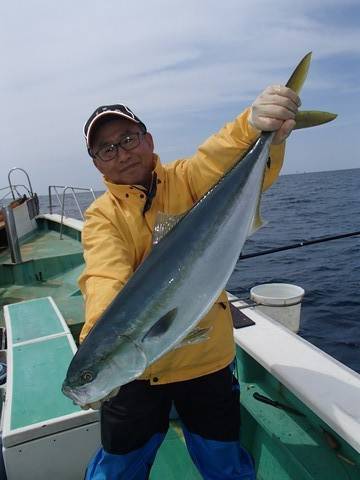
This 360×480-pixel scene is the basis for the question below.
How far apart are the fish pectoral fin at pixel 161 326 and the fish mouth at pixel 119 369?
0.07 m

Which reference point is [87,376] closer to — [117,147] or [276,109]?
[117,147]

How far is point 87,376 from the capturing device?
1716mm

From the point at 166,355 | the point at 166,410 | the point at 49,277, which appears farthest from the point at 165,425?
the point at 49,277

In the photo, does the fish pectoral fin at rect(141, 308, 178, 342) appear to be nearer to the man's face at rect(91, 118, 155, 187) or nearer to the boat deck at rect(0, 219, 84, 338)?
the man's face at rect(91, 118, 155, 187)

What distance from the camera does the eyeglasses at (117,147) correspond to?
2439 mm

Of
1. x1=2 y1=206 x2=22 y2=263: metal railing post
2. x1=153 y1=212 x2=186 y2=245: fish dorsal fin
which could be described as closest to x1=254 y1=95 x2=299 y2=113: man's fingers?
x1=153 y1=212 x2=186 y2=245: fish dorsal fin

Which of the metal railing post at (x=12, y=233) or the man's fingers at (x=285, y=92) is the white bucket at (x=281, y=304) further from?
the metal railing post at (x=12, y=233)

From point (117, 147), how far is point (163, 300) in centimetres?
110

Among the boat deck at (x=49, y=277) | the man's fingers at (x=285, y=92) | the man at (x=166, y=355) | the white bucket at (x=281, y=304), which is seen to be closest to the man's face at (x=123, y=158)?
the man at (x=166, y=355)

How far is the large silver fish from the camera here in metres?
1.71

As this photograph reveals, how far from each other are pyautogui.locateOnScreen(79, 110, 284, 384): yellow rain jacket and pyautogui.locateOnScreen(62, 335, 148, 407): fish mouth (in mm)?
523

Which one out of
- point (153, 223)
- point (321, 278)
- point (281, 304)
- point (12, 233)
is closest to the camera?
point (153, 223)

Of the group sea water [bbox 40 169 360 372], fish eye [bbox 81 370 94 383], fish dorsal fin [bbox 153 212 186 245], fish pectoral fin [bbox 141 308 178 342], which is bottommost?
sea water [bbox 40 169 360 372]

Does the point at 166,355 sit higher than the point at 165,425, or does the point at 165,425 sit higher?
the point at 166,355
